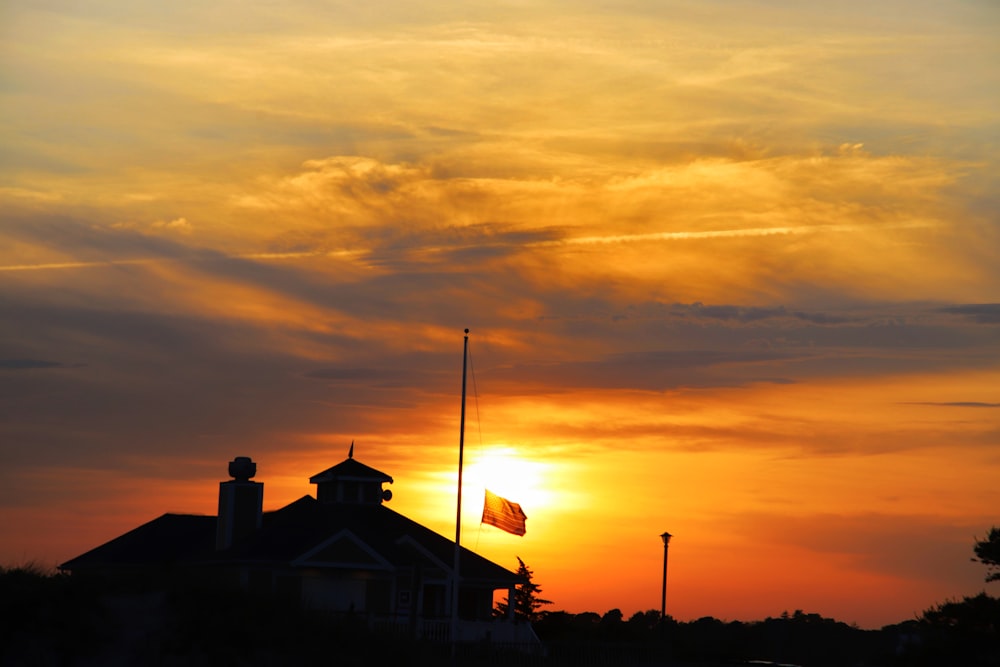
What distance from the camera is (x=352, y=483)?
2603 inches

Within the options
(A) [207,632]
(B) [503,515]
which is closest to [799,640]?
(B) [503,515]

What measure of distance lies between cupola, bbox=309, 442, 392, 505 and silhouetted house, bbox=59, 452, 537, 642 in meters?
0.05

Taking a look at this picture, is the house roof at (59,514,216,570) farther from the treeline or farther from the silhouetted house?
the treeline

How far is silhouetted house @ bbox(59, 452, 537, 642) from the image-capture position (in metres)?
58.1

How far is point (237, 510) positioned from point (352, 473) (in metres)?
5.81

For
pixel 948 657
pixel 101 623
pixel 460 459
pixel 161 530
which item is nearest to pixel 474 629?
pixel 460 459

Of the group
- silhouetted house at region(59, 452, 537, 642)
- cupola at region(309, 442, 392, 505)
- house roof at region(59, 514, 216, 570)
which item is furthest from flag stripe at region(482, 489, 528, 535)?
house roof at region(59, 514, 216, 570)

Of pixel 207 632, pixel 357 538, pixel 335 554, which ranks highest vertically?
pixel 357 538

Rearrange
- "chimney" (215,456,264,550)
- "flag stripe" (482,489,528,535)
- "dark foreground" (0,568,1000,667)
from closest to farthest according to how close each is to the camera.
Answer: "dark foreground" (0,568,1000,667), "flag stripe" (482,489,528,535), "chimney" (215,456,264,550)

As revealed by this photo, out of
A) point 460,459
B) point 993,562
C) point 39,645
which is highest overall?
point 460,459

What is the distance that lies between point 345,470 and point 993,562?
105 feet

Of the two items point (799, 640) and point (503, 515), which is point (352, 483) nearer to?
point (503, 515)

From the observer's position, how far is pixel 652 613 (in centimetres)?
11044

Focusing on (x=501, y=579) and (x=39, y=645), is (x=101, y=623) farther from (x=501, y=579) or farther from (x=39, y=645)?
(x=501, y=579)
